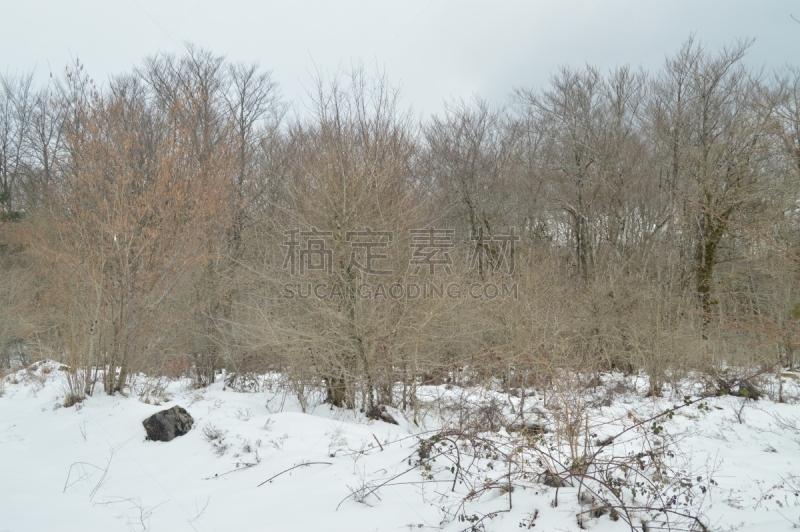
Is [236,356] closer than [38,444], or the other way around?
[38,444]

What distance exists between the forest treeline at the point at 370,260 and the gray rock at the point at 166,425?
2207mm

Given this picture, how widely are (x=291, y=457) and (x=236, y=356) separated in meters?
6.44

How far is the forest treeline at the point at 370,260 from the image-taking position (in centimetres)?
848

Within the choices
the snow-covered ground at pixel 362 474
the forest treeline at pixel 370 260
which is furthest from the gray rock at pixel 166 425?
the forest treeline at pixel 370 260

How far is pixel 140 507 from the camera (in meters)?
4.59

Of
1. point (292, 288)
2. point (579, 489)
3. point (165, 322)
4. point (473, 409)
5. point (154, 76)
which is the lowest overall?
point (473, 409)

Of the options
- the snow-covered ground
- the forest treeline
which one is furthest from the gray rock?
the forest treeline

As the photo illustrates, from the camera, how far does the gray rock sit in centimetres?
616

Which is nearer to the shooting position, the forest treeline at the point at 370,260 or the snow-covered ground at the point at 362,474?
the snow-covered ground at the point at 362,474

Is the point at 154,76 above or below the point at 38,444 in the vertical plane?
above

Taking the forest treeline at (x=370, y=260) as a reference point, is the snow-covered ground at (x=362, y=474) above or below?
below

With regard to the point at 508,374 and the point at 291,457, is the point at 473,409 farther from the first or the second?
the point at 291,457

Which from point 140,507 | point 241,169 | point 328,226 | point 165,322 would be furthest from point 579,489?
point 241,169

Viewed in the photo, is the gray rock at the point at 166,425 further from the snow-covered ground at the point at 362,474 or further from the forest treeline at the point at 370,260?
the forest treeline at the point at 370,260
